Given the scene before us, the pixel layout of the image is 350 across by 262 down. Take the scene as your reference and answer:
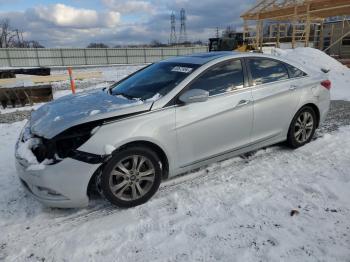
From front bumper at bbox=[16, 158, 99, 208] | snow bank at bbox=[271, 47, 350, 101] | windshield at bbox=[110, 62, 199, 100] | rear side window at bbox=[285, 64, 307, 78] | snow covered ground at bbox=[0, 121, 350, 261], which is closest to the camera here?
snow covered ground at bbox=[0, 121, 350, 261]

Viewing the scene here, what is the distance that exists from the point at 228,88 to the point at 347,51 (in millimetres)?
23872

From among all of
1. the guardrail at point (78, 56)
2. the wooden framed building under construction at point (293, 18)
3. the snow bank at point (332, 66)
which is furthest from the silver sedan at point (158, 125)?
the guardrail at point (78, 56)

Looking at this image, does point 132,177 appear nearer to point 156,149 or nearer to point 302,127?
point 156,149

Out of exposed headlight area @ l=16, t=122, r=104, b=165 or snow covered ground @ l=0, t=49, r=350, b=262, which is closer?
snow covered ground @ l=0, t=49, r=350, b=262

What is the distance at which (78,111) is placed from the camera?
141 inches

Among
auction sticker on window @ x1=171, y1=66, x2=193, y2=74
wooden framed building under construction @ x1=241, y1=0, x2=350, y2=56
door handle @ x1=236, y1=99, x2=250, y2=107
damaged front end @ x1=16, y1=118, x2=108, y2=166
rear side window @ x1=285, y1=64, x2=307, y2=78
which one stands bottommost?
damaged front end @ x1=16, y1=118, x2=108, y2=166

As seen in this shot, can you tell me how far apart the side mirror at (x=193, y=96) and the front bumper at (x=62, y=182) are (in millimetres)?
1267

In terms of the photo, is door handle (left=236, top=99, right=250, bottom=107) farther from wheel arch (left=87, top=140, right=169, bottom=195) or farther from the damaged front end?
the damaged front end

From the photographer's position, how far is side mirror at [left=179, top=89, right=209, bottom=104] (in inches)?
144

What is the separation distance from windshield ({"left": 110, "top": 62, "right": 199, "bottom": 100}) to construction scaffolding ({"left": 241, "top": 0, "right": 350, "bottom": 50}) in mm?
15815

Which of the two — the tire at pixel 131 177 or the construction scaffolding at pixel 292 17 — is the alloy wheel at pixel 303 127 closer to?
the tire at pixel 131 177

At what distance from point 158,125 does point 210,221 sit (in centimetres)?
118

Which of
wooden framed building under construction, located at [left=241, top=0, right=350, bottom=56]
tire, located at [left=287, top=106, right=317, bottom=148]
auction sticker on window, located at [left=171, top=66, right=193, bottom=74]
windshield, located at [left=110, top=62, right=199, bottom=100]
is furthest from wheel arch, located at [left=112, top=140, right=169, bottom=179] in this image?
wooden framed building under construction, located at [left=241, top=0, right=350, bottom=56]

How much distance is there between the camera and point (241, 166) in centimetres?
450
